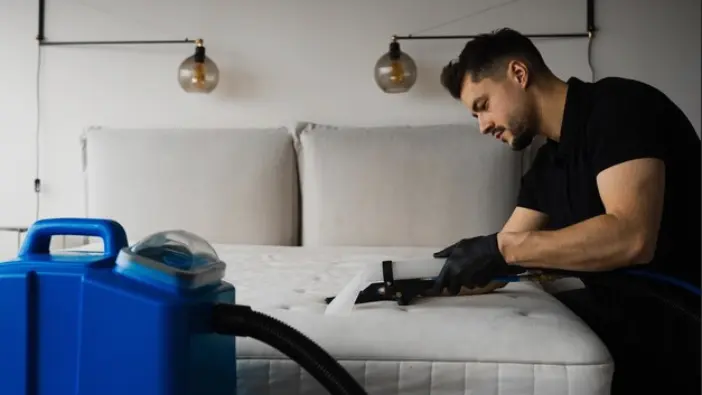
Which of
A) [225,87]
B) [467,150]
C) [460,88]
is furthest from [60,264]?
[225,87]

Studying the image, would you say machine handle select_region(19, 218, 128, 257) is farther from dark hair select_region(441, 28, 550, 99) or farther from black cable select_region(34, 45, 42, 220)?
black cable select_region(34, 45, 42, 220)

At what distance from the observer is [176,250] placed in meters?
0.92

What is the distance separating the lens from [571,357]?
3.42 feet

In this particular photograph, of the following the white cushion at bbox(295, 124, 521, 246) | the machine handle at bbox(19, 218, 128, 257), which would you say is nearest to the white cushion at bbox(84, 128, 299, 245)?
the white cushion at bbox(295, 124, 521, 246)

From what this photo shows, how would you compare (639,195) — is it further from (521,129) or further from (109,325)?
(109,325)

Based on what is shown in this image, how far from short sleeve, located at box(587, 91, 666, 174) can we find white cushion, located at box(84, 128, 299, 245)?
128cm

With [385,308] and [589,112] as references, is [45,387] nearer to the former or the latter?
[385,308]

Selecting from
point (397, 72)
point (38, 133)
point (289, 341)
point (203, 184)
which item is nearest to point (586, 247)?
point (289, 341)

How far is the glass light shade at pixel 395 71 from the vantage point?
2.35m

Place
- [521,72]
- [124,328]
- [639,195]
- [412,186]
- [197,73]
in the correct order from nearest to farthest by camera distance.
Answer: [124,328] → [639,195] → [521,72] → [412,186] → [197,73]

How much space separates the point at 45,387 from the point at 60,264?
15cm

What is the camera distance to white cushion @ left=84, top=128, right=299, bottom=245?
237cm

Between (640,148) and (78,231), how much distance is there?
0.92 metres

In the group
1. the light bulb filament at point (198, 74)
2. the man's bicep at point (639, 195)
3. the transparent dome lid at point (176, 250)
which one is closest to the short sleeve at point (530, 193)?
the man's bicep at point (639, 195)
